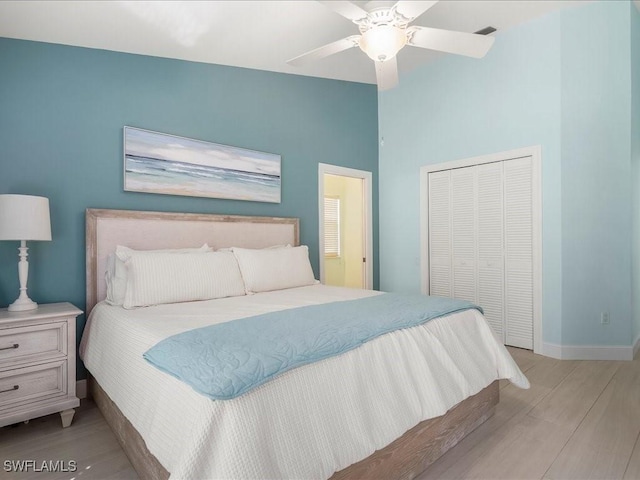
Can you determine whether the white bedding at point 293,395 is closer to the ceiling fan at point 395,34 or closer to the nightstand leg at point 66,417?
the nightstand leg at point 66,417

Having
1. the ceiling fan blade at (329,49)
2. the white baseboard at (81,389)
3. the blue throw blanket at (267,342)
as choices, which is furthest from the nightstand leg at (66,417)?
the ceiling fan blade at (329,49)

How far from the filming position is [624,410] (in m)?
2.22

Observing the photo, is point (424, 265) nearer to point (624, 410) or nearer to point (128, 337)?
point (624, 410)

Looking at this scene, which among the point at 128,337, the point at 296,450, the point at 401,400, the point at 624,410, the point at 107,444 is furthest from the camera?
the point at 624,410

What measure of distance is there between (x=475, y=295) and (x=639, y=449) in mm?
2065

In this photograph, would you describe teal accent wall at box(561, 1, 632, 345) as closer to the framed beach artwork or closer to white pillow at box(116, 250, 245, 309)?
the framed beach artwork

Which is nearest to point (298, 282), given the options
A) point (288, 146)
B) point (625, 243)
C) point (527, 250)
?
point (288, 146)

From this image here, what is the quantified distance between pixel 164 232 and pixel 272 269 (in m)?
0.90

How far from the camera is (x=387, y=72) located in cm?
241

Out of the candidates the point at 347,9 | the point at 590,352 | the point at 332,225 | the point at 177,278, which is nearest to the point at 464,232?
the point at 590,352

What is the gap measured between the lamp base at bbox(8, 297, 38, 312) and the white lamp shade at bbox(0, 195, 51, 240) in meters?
0.39

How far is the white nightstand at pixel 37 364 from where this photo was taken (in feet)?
6.25

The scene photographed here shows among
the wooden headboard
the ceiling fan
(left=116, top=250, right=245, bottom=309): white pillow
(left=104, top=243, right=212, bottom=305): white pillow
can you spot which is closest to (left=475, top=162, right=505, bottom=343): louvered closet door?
the ceiling fan

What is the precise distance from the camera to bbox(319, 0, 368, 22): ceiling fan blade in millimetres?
1820
